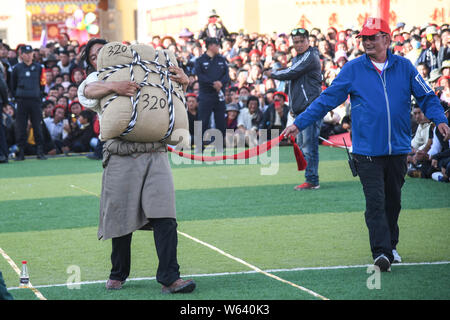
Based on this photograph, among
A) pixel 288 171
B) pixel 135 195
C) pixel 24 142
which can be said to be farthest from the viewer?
pixel 24 142

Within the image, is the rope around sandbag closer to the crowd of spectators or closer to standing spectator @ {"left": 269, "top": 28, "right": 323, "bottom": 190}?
standing spectator @ {"left": 269, "top": 28, "right": 323, "bottom": 190}

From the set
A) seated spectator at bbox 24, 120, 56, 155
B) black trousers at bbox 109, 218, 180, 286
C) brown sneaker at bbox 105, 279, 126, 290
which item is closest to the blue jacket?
black trousers at bbox 109, 218, 180, 286

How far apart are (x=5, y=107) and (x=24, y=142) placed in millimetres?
1254

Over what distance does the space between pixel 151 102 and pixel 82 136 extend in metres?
13.5

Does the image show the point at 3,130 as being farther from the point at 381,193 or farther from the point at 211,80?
the point at 381,193

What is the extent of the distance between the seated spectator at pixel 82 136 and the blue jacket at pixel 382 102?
12.8 m

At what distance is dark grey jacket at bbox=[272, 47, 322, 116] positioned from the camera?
12.1 m

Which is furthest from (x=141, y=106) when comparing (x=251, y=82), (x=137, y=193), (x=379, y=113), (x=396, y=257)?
(x=251, y=82)

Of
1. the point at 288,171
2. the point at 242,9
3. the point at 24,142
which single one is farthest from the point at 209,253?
the point at 242,9

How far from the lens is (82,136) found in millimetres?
19688

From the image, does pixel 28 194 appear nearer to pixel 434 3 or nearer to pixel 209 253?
pixel 209 253

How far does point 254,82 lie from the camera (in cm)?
2344

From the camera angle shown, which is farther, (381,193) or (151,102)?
(381,193)

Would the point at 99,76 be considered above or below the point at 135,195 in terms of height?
above
